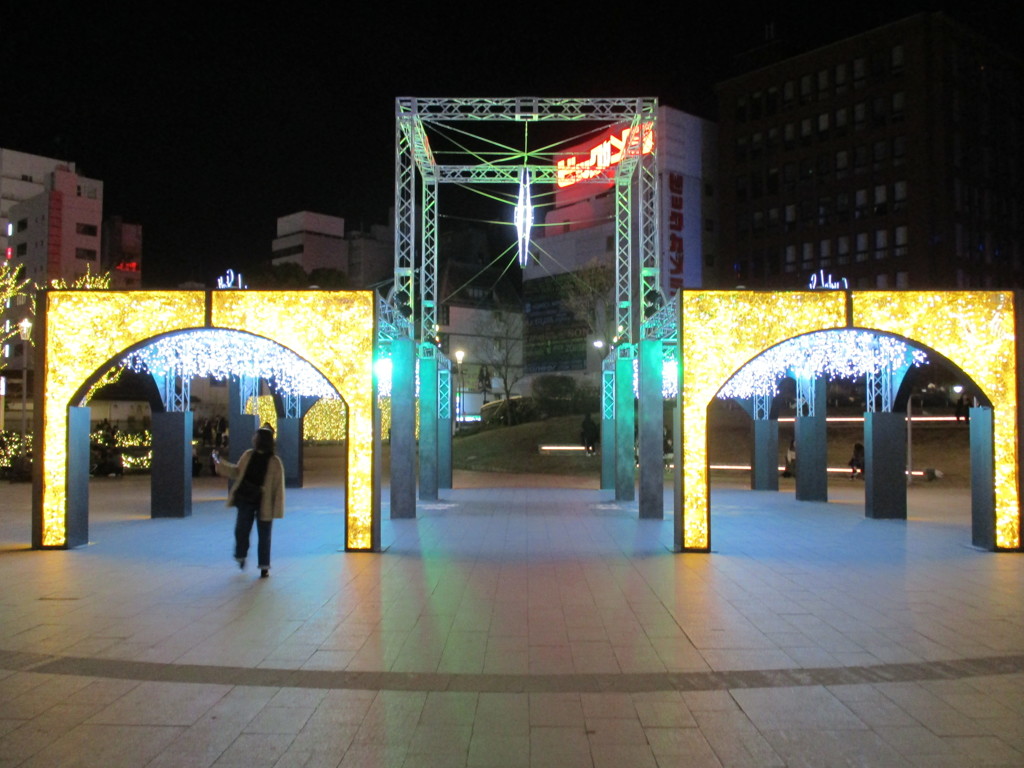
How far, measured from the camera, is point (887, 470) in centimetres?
1695

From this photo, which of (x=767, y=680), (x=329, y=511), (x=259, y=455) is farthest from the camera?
(x=329, y=511)

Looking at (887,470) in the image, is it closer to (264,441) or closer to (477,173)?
(477,173)

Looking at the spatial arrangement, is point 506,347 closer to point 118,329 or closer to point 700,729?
point 118,329

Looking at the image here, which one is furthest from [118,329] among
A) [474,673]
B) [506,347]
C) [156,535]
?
[506,347]

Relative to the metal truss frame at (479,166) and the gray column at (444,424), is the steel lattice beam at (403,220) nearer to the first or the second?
the metal truss frame at (479,166)

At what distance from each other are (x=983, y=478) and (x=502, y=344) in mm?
48237

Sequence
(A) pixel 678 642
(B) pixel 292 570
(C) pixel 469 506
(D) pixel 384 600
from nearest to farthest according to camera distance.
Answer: (A) pixel 678 642 < (D) pixel 384 600 < (B) pixel 292 570 < (C) pixel 469 506

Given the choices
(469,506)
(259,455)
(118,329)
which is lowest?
(469,506)

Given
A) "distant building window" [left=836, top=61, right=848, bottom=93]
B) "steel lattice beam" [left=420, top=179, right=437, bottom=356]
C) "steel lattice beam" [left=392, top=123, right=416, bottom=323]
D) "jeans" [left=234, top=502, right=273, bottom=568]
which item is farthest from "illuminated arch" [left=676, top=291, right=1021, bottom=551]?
"distant building window" [left=836, top=61, right=848, bottom=93]

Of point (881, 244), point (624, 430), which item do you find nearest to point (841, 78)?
point (881, 244)

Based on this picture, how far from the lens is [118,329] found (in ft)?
42.1

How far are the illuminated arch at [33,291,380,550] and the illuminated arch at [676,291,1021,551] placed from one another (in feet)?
13.6

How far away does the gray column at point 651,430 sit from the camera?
1652cm

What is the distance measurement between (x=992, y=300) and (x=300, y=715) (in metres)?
10.9
